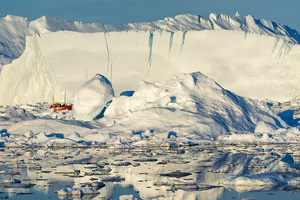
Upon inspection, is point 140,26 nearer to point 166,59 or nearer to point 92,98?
point 166,59

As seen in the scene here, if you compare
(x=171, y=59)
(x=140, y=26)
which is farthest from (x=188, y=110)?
(x=140, y=26)

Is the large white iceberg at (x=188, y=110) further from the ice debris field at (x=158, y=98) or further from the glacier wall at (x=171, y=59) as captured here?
the glacier wall at (x=171, y=59)

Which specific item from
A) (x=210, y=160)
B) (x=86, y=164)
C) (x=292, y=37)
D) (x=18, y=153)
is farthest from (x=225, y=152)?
(x=292, y=37)

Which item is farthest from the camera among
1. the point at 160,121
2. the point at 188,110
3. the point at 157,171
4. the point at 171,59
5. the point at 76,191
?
the point at 171,59

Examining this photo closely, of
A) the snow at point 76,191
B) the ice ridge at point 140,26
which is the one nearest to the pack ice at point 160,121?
the snow at point 76,191

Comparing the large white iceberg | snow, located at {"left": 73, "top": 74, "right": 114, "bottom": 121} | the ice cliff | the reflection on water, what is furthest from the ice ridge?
the reflection on water

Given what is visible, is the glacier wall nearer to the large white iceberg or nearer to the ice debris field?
the ice debris field

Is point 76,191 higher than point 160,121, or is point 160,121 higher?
point 160,121
